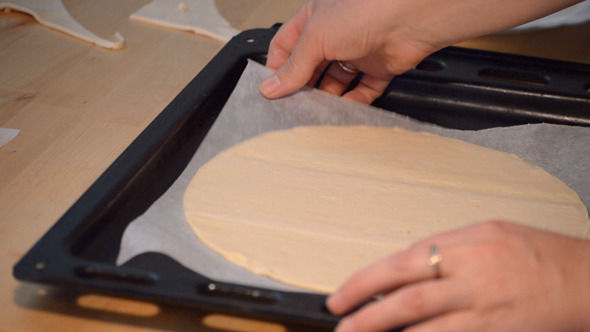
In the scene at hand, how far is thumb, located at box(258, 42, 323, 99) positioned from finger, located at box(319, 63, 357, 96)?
0.09m

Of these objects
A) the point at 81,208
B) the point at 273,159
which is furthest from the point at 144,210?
the point at 273,159

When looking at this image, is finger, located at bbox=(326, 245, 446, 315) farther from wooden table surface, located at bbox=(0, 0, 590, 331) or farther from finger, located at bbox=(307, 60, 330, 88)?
finger, located at bbox=(307, 60, 330, 88)

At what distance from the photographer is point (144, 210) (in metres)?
0.78

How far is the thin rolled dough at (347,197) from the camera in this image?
0.73 metres

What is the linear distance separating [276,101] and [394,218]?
334 millimetres

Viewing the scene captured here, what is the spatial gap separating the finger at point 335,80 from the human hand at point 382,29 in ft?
0.17

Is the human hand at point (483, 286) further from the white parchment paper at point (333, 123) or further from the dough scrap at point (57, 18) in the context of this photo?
the dough scrap at point (57, 18)

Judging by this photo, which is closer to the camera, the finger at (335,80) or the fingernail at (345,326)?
the fingernail at (345,326)

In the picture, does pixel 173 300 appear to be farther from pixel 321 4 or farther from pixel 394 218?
pixel 321 4

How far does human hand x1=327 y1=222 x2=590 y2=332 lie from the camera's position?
0.51m

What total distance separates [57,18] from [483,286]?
120cm

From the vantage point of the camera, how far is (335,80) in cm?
108

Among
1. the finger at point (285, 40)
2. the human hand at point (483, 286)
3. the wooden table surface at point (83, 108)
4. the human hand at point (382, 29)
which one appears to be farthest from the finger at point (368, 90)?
the human hand at point (483, 286)

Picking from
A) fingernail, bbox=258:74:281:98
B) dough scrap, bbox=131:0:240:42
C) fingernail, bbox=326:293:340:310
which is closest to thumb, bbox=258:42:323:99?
fingernail, bbox=258:74:281:98
